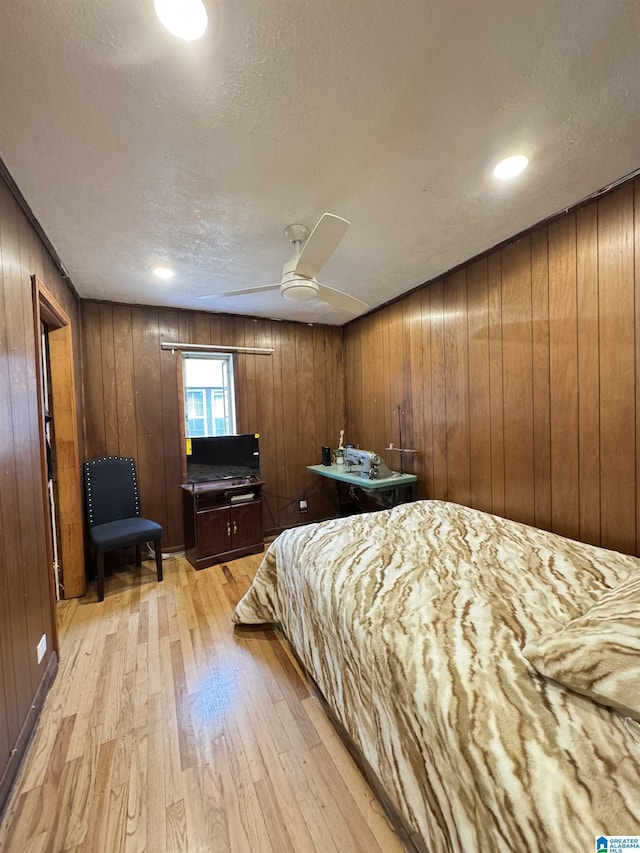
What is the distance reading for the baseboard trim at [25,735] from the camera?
1.21m

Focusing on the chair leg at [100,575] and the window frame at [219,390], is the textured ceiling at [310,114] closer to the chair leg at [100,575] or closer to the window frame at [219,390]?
the window frame at [219,390]

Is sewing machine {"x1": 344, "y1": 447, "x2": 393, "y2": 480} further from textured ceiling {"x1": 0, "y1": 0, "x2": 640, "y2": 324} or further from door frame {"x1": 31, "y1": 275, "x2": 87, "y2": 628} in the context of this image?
door frame {"x1": 31, "y1": 275, "x2": 87, "y2": 628}

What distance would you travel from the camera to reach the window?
3.67 meters

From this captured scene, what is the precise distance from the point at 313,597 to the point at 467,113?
2.20 m

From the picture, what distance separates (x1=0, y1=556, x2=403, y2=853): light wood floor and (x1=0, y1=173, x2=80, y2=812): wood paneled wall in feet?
0.61

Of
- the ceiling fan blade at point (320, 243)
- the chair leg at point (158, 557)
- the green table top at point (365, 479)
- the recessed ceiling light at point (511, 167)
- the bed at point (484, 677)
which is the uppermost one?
the recessed ceiling light at point (511, 167)

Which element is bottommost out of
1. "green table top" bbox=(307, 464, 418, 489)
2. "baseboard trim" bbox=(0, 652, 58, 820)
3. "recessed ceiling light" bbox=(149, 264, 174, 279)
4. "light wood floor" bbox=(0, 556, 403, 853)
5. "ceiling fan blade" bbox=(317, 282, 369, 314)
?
"light wood floor" bbox=(0, 556, 403, 853)

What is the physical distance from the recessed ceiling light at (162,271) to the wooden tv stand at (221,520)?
1.91m

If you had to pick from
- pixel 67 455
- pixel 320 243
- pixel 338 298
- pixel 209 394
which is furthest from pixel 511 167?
pixel 67 455

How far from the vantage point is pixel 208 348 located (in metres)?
3.58

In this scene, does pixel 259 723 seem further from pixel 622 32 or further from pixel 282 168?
pixel 622 32

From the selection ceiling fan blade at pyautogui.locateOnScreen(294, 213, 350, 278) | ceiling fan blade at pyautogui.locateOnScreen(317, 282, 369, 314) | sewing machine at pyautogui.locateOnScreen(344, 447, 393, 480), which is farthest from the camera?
sewing machine at pyautogui.locateOnScreen(344, 447, 393, 480)

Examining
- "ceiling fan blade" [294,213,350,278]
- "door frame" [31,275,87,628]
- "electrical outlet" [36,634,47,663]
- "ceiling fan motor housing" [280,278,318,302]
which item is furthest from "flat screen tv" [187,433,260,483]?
"ceiling fan blade" [294,213,350,278]

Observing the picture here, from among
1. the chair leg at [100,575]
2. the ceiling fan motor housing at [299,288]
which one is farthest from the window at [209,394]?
the ceiling fan motor housing at [299,288]
